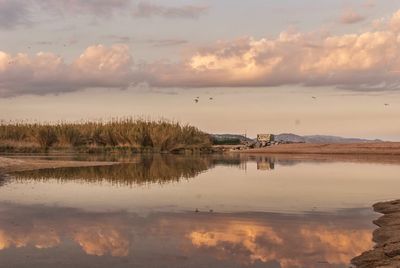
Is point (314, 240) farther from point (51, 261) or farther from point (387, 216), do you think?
point (51, 261)

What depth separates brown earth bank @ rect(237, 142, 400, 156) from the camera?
49781 millimetres

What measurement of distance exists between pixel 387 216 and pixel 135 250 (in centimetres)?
648

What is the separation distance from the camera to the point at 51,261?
842 centimetres

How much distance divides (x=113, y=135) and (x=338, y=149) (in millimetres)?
21700

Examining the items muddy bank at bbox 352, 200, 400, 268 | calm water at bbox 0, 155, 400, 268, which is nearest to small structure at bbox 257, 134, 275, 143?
calm water at bbox 0, 155, 400, 268

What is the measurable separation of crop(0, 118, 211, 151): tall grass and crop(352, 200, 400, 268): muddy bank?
3979 centimetres

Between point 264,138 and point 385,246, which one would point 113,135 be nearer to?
point 264,138

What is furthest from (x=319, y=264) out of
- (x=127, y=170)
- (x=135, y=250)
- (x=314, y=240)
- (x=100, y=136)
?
(x=100, y=136)

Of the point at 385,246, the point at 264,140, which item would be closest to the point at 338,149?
the point at 264,140

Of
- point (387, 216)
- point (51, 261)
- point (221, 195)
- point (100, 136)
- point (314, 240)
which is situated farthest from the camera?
point (100, 136)

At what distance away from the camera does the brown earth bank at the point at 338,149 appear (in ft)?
163

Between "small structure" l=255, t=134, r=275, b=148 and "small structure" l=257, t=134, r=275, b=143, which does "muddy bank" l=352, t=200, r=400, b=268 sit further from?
"small structure" l=257, t=134, r=275, b=143

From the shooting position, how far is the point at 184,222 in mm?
12047

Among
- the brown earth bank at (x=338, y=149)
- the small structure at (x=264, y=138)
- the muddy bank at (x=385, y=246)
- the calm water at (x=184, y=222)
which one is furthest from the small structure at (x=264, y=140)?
the muddy bank at (x=385, y=246)
